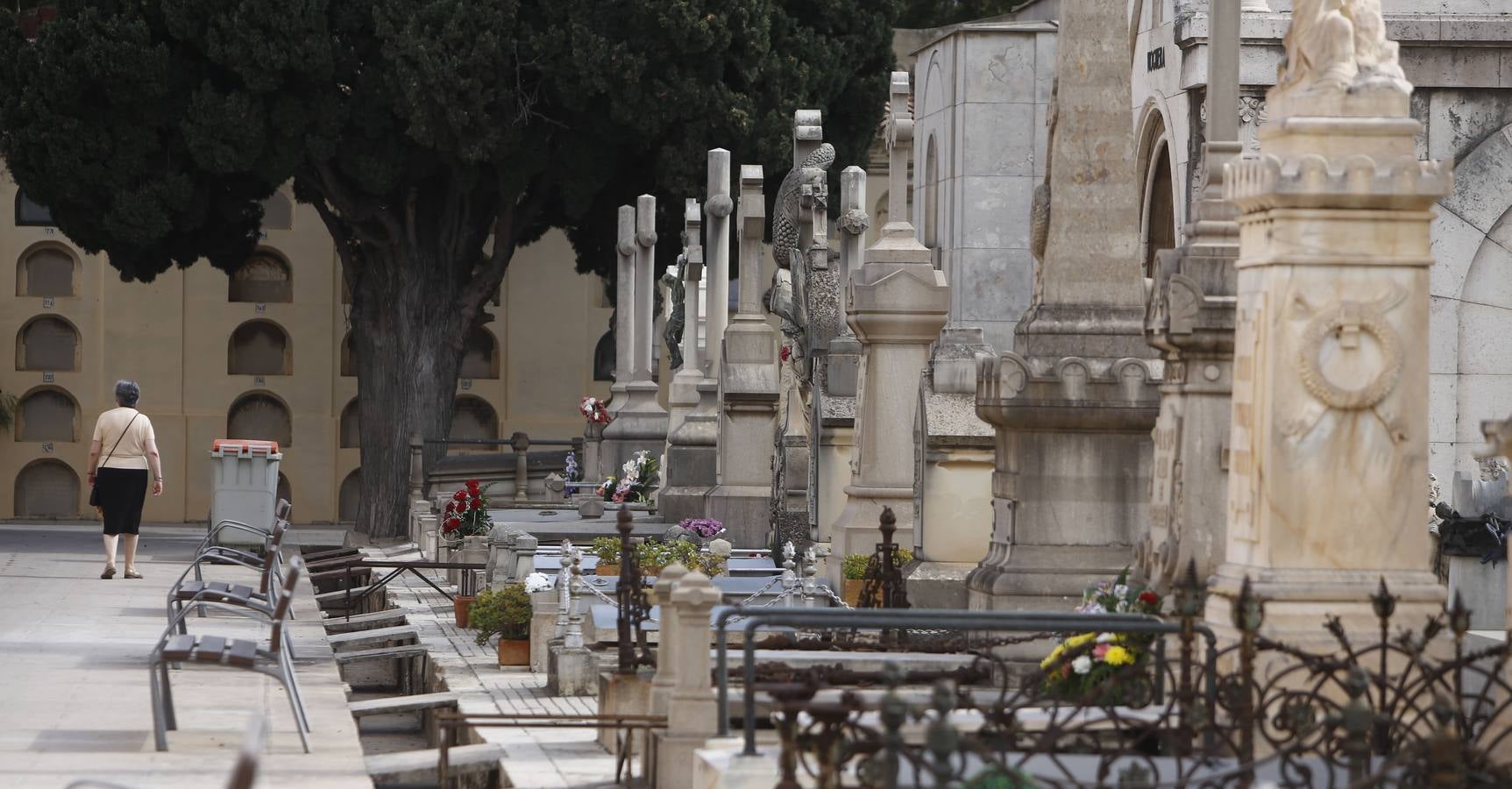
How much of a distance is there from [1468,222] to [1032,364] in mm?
5244

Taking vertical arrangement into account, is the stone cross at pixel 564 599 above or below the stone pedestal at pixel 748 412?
below

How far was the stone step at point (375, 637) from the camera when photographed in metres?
16.0

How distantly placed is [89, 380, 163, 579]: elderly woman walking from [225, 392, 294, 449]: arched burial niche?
28232 millimetres

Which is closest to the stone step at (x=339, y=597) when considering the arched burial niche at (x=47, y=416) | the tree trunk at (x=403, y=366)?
the tree trunk at (x=403, y=366)

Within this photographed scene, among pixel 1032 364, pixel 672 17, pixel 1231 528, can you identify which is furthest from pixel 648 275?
pixel 1231 528

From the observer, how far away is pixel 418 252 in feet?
107

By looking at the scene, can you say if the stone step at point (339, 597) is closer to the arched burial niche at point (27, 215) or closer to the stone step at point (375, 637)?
the stone step at point (375, 637)

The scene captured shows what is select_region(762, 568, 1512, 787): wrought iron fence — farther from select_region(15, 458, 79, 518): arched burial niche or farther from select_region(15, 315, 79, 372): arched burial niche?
select_region(15, 315, 79, 372): arched burial niche

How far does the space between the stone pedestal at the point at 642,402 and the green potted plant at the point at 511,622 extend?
485 inches

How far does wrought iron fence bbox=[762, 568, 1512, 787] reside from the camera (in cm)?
607

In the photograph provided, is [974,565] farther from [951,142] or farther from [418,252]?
[418,252]

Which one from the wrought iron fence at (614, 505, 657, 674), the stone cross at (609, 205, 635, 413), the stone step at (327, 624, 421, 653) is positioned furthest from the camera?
the stone cross at (609, 205, 635, 413)

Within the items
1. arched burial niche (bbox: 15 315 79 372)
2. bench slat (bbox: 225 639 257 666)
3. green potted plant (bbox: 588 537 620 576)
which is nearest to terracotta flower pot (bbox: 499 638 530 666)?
green potted plant (bbox: 588 537 620 576)

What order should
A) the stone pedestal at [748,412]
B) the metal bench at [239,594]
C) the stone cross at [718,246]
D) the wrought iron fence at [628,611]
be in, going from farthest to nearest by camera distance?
the stone cross at [718,246], the stone pedestal at [748,412], the metal bench at [239,594], the wrought iron fence at [628,611]
